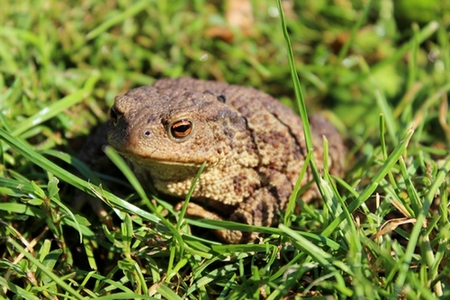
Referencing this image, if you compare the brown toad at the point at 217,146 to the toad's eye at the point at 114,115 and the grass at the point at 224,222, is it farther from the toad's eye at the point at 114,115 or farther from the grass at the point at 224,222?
the grass at the point at 224,222

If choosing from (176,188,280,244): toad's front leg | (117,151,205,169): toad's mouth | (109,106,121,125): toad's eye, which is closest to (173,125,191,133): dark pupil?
(117,151,205,169): toad's mouth

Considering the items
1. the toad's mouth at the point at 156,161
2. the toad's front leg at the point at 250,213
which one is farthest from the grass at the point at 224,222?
the toad's mouth at the point at 156,161

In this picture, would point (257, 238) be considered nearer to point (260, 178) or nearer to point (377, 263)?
point (260, 178)

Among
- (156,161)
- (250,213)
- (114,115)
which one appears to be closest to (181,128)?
(156,161)

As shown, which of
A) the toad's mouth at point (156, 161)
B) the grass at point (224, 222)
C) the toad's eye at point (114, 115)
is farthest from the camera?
the toad's eye at point (114, 115)

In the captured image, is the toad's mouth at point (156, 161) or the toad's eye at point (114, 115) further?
the toad's eye at point (114, 115)

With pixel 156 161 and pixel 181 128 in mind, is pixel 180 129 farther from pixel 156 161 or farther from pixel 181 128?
pixel 156 161

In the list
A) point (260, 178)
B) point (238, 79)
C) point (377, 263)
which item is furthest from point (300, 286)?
point (238, 79)

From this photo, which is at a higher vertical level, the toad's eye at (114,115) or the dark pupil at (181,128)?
the toad's eye at (114,115)
